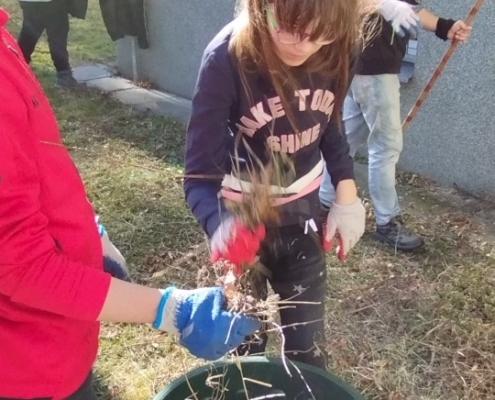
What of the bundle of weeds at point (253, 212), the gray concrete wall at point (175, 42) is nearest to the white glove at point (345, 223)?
the bundle of weeds at point (253, 212)

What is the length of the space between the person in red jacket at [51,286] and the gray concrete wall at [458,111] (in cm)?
247

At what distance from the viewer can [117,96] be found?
486cm

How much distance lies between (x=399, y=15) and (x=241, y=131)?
1.22 metres

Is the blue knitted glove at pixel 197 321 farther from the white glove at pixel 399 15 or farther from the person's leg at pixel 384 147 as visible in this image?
the person's leg at pixel 384 147

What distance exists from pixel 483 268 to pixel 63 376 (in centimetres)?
208

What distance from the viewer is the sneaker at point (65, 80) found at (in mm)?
5000

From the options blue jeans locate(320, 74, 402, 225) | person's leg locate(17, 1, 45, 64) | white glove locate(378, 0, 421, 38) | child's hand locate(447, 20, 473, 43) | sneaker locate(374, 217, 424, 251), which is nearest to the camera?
white glove locate(378, 0, 421, 38)

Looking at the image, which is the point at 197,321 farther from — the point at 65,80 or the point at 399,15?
the point at 65,80

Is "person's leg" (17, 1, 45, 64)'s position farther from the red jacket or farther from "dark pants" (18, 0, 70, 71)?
the red jacket

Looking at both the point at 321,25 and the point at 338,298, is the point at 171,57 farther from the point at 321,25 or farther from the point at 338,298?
the point at 321,25

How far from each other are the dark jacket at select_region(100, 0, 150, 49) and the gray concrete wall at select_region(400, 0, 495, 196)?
7.10ft

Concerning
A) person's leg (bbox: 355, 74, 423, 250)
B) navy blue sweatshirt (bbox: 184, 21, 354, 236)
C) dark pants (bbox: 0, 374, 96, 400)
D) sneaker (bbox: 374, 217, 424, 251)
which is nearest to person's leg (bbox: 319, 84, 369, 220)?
person's leg (bbox: 355, 74, 423, 250)

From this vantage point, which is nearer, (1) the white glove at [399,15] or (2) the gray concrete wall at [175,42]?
(1) the white glove at [399,15]

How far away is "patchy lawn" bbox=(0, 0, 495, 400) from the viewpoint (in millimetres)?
2285
